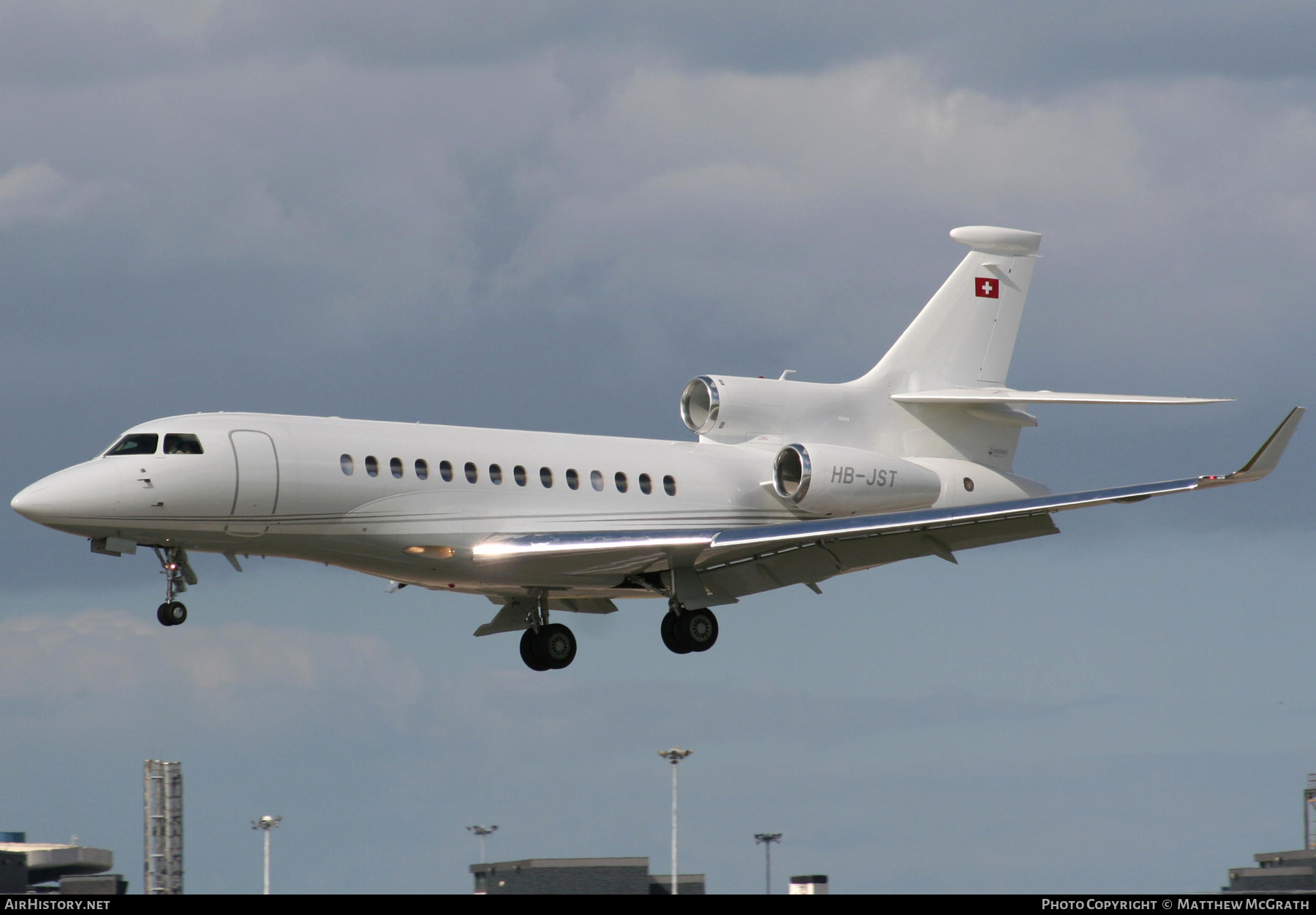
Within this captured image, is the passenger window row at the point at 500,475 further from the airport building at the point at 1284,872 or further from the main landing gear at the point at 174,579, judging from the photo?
the airport building at the point at 1284,872

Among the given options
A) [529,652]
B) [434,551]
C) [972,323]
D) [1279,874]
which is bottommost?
[1279,874]

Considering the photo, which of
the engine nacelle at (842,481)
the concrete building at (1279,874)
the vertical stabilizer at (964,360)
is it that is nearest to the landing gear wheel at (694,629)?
the engine nacelle at (842,481)

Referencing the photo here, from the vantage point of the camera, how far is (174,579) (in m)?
29.9

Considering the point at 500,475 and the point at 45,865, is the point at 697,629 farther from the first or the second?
the point at 45,865

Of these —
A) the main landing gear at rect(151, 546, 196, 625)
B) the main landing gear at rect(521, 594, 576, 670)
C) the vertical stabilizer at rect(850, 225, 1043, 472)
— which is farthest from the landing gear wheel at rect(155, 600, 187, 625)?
the vertical stabilizer at rect(850, 225, 1043, 472)

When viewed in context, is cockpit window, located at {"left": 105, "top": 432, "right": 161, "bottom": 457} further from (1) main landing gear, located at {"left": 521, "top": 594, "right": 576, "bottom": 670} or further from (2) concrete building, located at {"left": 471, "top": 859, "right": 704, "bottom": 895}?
(2) concrete building, located at {"left": 471, "top": 859, "right": 704, "bottom": 895}

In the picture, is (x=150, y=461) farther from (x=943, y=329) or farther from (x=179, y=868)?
(x=179, y=868)

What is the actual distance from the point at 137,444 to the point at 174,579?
2213mm

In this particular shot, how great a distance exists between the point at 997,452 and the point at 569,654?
9.43m

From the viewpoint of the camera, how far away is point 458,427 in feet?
106


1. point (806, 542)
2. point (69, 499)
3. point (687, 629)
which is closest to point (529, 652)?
point (687, 629)

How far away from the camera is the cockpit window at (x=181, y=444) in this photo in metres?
29.6
